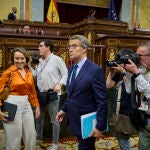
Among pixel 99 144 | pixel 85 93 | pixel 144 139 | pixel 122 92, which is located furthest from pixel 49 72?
pixel 144 139

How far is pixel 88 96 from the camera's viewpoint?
2219 millimetres

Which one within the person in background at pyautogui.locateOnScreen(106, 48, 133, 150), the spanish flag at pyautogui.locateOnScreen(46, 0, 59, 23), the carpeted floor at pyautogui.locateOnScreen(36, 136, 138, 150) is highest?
the spanish flag at pyautogui.locateOnScreen(46, 0, 59, 23)

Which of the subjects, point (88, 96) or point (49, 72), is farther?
point (49, 72)

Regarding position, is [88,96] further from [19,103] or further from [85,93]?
[19,103]

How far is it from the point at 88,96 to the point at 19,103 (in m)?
0.75

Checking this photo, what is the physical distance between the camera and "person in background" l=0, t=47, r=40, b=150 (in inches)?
104

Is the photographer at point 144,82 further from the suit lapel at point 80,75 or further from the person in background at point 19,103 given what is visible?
the person in background at point 19,103

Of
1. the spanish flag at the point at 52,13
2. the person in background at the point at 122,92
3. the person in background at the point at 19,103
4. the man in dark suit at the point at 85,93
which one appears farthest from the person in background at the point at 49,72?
the spanish flag at the point at 52,13

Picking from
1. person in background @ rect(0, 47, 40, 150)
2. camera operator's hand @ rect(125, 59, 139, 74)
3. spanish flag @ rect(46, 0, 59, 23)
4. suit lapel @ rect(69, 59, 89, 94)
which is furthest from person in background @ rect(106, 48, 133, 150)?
spanish flag @ rect(46, 0, 59, 23)

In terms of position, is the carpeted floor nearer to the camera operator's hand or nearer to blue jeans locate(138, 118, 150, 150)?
blue jeans locate(138, 118, 150, 150)

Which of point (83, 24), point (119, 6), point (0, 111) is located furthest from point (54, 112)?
point (119, 6)

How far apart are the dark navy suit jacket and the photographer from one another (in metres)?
0.27

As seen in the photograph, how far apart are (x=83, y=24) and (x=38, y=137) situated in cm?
587

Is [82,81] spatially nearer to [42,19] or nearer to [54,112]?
[54,112]
